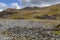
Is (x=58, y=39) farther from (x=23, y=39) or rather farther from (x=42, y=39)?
(x=23, y=39)

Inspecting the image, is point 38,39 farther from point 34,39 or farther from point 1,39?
point 1,39

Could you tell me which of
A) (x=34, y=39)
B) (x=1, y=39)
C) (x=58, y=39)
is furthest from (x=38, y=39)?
(x=1, y=39)

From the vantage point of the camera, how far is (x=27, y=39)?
4700 centimetres

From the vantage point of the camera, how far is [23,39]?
4653 centimetres

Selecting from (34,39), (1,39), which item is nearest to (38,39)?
(34,39)

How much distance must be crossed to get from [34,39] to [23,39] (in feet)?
7.72

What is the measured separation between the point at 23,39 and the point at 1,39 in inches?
230

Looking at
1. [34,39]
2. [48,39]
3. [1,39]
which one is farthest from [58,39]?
[1,39]

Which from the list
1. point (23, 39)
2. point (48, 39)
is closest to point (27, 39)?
Result: point (23, 39)

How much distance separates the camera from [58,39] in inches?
1875

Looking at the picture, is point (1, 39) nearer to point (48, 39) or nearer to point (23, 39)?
point (23, 39)

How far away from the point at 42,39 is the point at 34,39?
67.2 inches

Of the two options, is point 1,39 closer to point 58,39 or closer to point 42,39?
point 42,39

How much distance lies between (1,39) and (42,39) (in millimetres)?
9385
